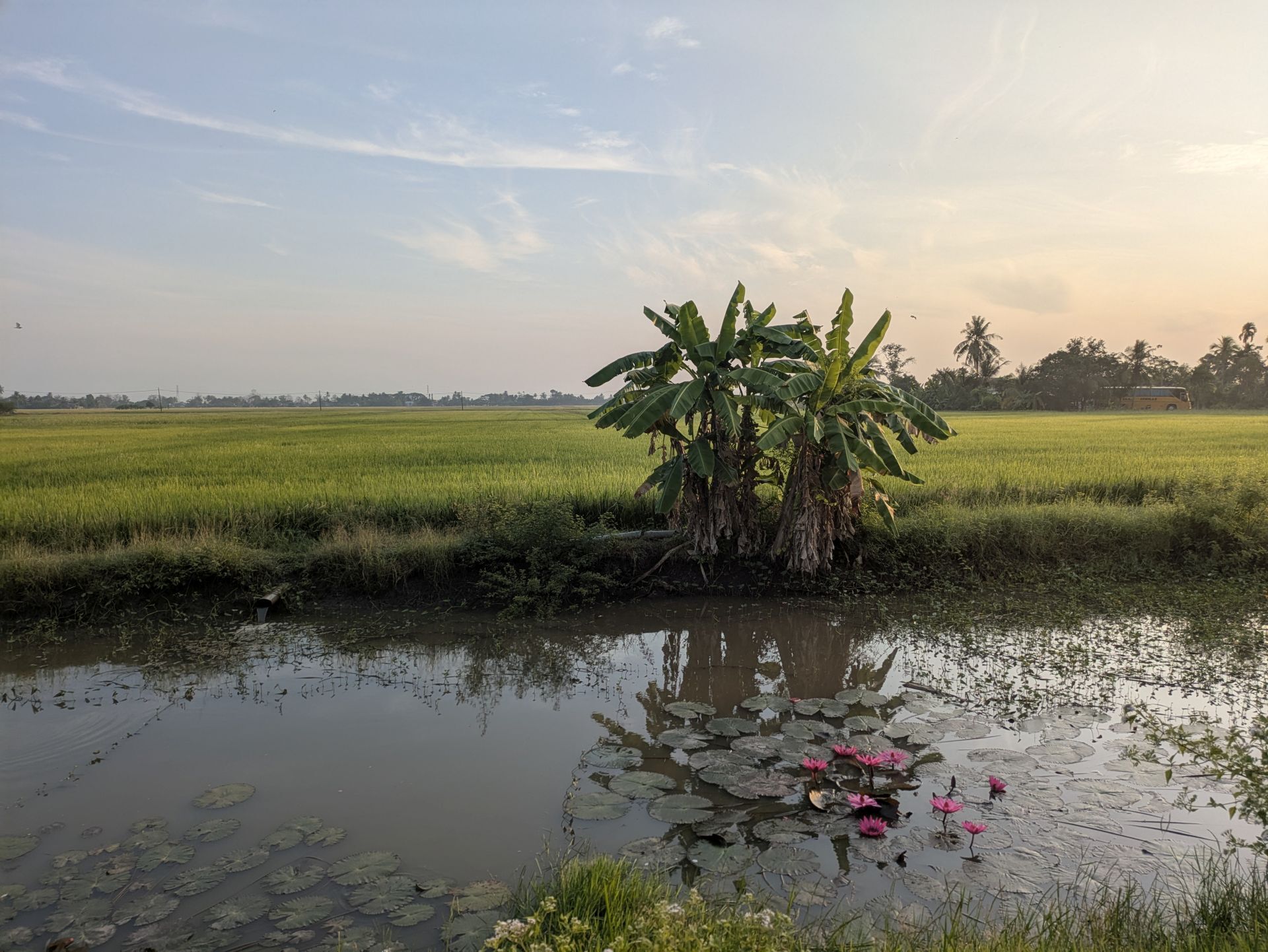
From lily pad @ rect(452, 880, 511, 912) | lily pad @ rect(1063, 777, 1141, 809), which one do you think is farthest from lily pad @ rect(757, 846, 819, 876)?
lily pad @ rect(1063, 777, 1141, 809)

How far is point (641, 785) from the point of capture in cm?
413

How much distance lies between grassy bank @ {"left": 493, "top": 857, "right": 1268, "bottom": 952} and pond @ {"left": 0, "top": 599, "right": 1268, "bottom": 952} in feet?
0.55

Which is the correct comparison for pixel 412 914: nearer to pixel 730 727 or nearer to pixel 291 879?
pixel 291 879

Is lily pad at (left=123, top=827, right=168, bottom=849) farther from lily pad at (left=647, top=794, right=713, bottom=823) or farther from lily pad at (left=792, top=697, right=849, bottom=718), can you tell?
lily pad at (left=792, top=697, right=849, bottom=718)

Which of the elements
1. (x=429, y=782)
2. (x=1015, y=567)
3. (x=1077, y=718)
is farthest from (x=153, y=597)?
(x=1015, y=567)

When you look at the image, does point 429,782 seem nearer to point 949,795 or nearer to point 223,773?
point 223,773

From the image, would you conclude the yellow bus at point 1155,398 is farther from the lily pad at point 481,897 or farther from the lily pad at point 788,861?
the lily pad at point 481,897

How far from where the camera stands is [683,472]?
791 centimetres

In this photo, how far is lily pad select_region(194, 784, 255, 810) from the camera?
158 inches

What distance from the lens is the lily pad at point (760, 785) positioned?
4.00 meters

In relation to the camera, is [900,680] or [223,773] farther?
[900,680]

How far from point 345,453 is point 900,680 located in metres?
13.6

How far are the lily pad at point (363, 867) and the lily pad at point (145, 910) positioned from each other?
619mm

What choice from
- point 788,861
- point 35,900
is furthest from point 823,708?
point 35,900
